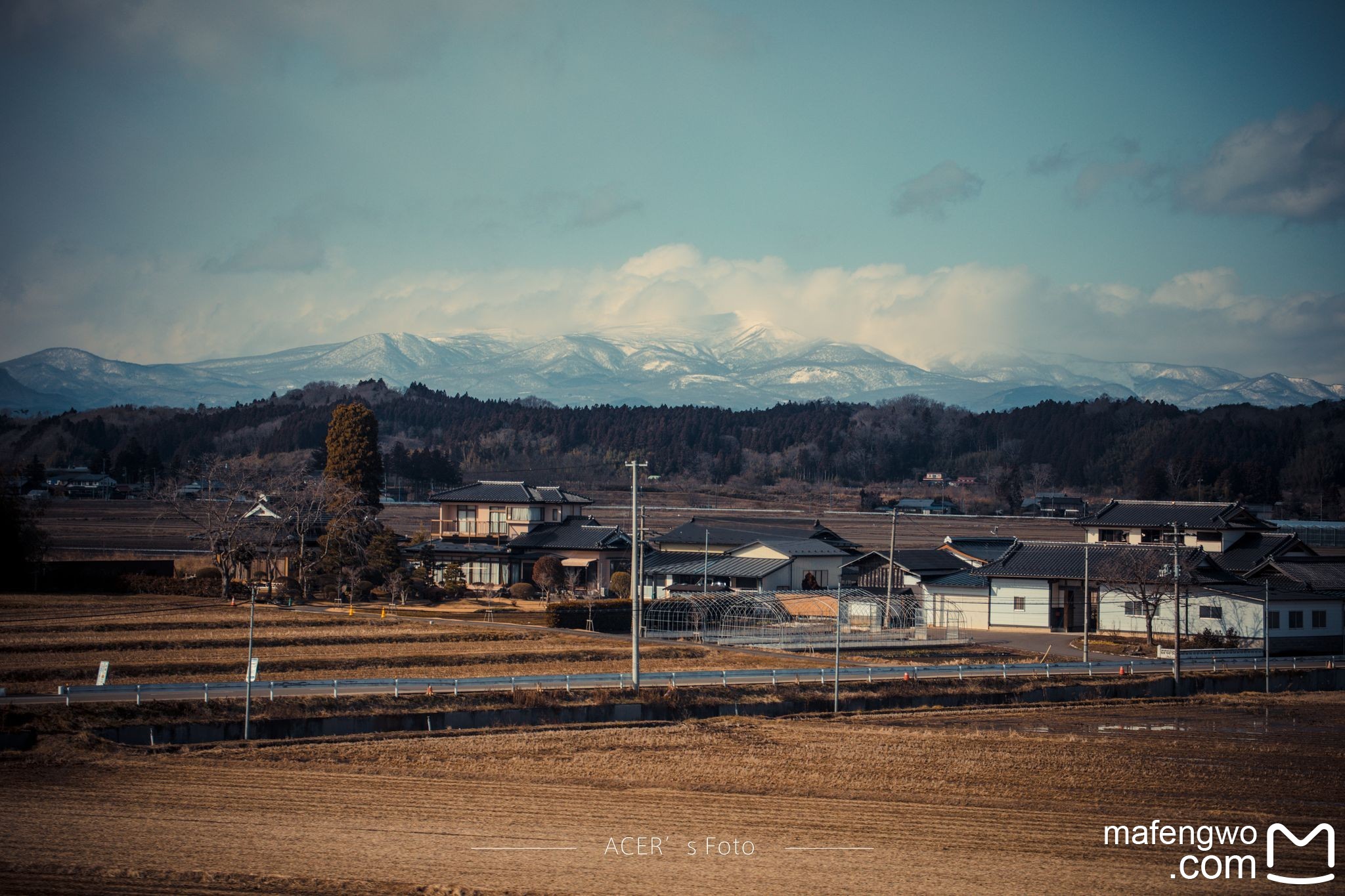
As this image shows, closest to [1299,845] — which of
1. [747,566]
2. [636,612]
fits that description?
[636,612]

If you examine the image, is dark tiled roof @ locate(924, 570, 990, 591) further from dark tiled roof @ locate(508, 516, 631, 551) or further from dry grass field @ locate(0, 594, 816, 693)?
dark tiled roof @ locate(508, 516, 631, 551)

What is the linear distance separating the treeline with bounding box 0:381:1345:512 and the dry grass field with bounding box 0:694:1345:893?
266 ft

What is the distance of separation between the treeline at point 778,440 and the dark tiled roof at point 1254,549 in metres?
56.1

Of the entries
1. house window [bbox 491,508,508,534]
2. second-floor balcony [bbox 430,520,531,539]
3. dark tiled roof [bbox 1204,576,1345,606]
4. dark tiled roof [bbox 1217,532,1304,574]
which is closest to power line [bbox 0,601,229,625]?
second-floor balcony [bbox 430,520,531,539]

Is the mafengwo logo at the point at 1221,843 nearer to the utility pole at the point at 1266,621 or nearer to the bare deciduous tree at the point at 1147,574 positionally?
the utility pole at the point at 1266,621

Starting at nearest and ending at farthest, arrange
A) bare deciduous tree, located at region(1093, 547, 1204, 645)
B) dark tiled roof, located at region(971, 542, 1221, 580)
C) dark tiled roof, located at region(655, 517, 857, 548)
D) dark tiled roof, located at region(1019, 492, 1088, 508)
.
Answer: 1. bare deciduous tree, located at region(1093, 547, 1204, 645)
2. dark tiled roof, located at region(971, 542, 1221, 580)
3. dark tiled roof, located at region(655, 517, 857, 548)
4. dark tiled roof, located at region(1019, 492, 1088, 508)

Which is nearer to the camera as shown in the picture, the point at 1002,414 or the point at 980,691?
the point at 980,691

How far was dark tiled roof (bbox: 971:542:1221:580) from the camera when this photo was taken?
135 ft

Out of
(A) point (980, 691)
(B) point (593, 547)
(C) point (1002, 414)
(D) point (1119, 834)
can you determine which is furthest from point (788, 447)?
(D) point (1119, 834)

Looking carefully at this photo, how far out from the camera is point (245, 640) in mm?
33375

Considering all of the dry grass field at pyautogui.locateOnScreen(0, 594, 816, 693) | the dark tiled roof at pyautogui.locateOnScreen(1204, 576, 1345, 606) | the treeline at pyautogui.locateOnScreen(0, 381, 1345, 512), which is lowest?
the dry grass field at pyautogui.locateOnScreen(0, 594, 816, 693)

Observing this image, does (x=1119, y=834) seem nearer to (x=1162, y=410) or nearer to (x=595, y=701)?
(x=595, y=701)

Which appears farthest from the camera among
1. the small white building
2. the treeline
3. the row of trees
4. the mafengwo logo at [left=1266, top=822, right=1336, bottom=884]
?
the treeline

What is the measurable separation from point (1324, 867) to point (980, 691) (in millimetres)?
15728
